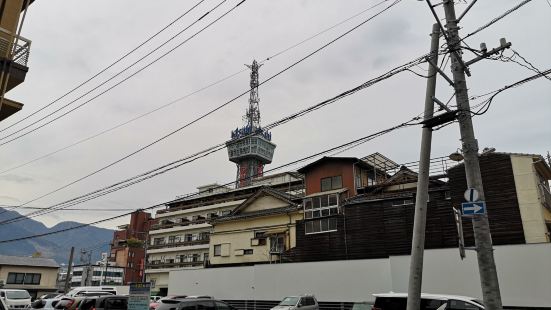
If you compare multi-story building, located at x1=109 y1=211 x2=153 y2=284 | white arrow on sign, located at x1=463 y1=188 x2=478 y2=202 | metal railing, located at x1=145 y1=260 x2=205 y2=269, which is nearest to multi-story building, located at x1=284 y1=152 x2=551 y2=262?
white arrow on sign, located at x1=463 y1=188 x2=478 y2=202

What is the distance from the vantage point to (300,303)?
74.1 feet

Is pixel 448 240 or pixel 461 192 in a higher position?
pixel 461 192

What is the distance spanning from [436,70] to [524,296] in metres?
14.2

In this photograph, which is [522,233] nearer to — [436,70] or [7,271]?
[436,70]

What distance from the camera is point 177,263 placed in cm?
7006

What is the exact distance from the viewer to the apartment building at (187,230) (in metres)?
→ 68.6

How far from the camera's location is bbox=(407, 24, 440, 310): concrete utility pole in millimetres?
10336

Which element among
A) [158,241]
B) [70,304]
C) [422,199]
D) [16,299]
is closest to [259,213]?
[16,299]

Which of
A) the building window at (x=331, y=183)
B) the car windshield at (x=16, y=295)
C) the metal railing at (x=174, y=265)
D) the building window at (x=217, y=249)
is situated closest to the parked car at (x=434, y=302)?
the building window at (x=331, y=183)

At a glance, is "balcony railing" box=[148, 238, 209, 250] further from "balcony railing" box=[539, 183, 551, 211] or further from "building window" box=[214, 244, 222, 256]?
"balcony railing" box=[539, 183, 551, 211]

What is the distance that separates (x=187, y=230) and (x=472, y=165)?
66.9 metres

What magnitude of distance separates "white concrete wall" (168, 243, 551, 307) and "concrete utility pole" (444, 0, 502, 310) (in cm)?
1282

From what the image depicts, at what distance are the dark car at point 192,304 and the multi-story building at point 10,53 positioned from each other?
933 cm

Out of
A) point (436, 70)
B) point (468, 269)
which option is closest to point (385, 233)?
point (468, 269)
